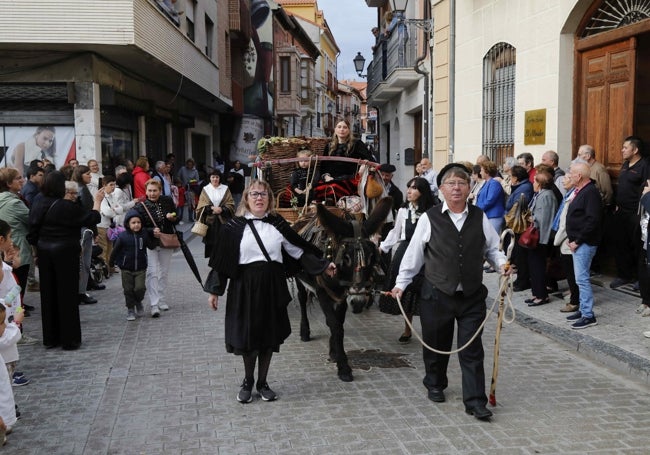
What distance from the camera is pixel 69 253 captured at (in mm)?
7219

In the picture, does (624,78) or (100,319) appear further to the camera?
(624,78)

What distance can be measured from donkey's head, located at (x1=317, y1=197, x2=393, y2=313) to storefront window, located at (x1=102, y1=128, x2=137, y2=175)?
10.9 m

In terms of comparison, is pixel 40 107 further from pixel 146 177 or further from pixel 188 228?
pixel 188 228

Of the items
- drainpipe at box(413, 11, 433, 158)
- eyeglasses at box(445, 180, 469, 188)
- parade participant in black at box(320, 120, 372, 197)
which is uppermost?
drainpipe at box(413, 11, 433, 158)

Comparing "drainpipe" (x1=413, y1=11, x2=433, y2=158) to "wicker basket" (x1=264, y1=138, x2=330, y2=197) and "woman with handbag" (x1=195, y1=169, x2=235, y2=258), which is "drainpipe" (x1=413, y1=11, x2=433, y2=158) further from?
"wicker basket" (x1=264, y1=138, x2=330, y2=197)

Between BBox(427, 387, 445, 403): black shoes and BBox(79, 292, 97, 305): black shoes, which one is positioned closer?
BBox(427, 387, 445, 403): black shoes

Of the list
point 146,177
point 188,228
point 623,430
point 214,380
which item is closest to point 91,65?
point 146,177

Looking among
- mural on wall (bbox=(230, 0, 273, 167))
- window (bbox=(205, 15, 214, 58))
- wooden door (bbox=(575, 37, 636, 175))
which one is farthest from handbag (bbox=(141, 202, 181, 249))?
mural on wall (bbox=(230, 0, 273, 167))

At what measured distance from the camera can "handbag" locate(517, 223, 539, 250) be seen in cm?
866

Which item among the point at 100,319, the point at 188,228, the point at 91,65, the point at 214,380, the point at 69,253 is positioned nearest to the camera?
the point at 214,380

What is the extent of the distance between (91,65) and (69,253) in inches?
333

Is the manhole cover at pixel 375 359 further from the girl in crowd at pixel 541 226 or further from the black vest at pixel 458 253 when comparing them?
the girl in crowd at pixel 541 226

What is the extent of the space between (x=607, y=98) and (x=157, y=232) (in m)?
6.82

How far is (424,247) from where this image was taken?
17.7 feet
